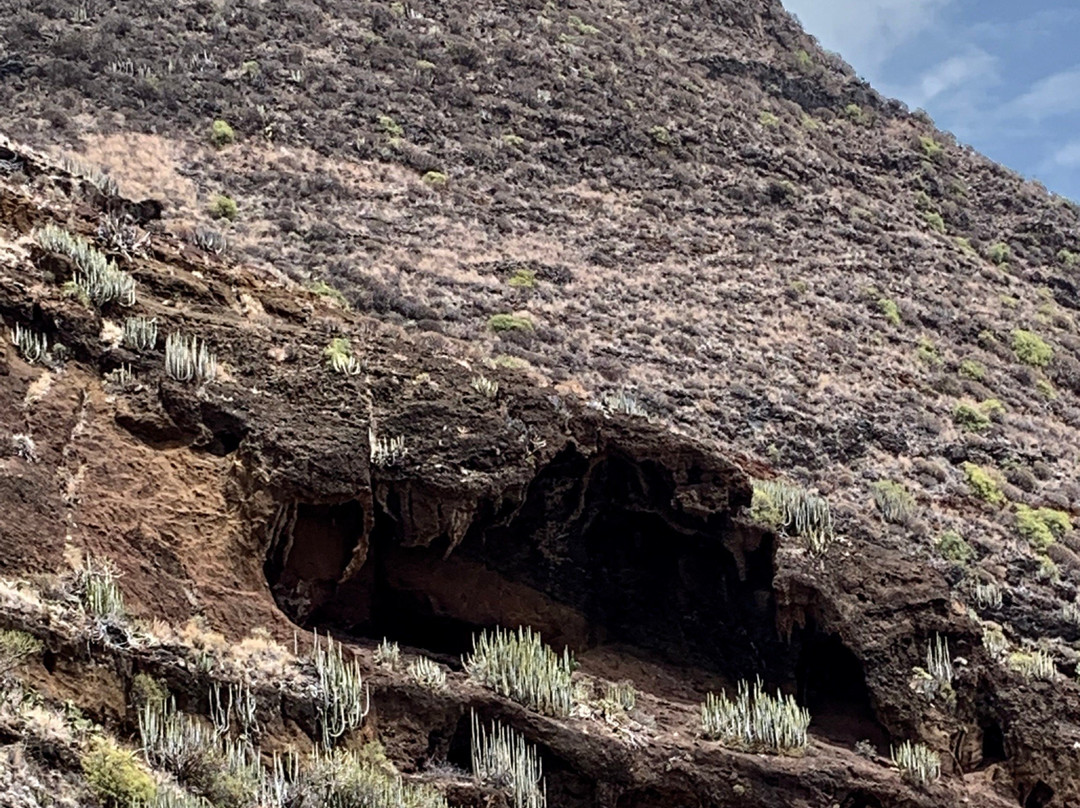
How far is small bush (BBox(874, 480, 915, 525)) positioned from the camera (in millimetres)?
18922

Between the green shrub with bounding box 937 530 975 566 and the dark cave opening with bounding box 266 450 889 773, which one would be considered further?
the green shrub with bounding box 937 530 975 566

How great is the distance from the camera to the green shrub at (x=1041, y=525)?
19578mm

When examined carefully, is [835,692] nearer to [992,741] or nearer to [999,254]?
[992,741]

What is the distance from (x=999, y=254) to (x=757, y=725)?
99.3 ft

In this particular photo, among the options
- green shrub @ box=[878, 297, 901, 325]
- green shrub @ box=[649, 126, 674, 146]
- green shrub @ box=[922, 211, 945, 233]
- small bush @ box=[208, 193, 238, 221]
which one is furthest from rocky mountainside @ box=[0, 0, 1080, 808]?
green shrub @ box=[922, 211, 945, 233]

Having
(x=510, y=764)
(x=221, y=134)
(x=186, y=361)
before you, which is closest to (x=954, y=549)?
(x=510, y=764)

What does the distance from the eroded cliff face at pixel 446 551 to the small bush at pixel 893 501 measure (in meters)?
8.62

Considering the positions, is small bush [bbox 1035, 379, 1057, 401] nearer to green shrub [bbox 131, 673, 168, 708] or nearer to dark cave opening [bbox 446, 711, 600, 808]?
dark cave opening [bbox 446, 711, 600, 808]

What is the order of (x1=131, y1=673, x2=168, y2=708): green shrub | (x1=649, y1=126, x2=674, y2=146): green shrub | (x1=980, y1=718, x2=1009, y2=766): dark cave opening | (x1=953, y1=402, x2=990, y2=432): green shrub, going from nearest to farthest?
(x1=131, y1=673, x2=168, y2=708): green shrub, (x1=980, y1=718, x2=1009, y2=766): dark cave opening, (x1=953, y1=402, x2=990, y2=432): green shrub, (x1=649, y1=126, x2=674, y2=146): green shrub

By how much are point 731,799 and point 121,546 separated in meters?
4.37

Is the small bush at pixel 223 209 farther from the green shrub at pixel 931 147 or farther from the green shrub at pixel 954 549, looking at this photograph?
the green shrub at pixel 931 147

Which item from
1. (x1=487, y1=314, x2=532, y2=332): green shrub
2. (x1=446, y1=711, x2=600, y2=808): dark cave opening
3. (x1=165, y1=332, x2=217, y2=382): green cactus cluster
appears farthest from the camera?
(x1=487, y1=314, x2=532, y2=332): green shrub

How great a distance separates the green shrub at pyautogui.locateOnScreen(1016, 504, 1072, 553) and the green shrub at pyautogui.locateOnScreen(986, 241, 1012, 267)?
638 inches

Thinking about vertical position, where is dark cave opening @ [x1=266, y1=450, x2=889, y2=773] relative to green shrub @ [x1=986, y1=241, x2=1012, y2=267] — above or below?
below
